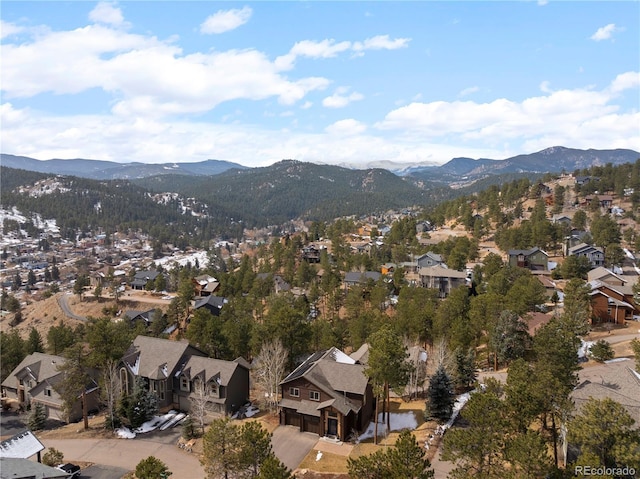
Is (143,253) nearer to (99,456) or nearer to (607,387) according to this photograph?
(99,456)

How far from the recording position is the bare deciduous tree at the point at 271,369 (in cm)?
3637

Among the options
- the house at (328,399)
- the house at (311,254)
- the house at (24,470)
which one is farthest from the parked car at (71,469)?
the house at (311,254)

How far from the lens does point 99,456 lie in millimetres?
30828

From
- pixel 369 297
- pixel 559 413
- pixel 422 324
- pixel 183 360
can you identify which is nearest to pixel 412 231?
pixel 369 297

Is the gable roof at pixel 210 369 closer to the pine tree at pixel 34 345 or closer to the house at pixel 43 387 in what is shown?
the house at pixel 43 387

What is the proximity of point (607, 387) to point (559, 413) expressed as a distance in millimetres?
6478

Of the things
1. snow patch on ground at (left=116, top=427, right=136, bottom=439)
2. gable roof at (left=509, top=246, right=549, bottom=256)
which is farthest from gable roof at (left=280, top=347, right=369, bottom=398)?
gable roof at (left=509, top=246, right=549, bottom=256)

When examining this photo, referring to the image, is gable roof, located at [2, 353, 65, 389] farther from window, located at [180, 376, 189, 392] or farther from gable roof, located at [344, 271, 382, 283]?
gable roof, located at [344, 271, 382, 283]

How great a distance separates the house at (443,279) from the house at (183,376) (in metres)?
38.5

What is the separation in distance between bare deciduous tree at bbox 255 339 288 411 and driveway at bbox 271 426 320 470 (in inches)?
159

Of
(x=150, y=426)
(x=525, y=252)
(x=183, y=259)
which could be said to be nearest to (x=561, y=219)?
(x=525, y=252)

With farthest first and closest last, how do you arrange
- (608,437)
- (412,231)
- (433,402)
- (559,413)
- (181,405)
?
(412,231)
(181,405)
(433,402)
(559,413)
(608,437)

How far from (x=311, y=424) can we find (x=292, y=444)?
2.33 m

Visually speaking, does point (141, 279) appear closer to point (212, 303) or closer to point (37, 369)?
point (212, 303)
